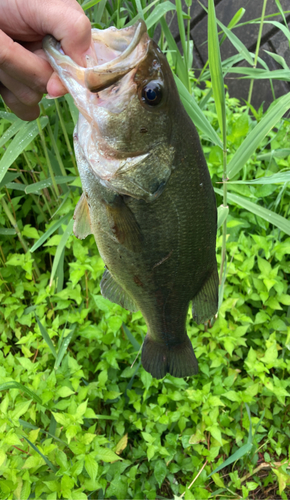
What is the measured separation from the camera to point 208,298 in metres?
1.05

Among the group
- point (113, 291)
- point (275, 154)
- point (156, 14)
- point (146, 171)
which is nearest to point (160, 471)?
point (113, 291)

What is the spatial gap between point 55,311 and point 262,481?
4.46ft

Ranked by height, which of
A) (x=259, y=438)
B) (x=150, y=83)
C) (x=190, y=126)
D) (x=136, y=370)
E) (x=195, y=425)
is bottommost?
(x=259, y=438)

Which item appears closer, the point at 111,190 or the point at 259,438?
the point at 111,190

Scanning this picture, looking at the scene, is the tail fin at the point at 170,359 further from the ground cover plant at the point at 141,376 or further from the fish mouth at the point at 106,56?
the fish mouth at the point at 106,56

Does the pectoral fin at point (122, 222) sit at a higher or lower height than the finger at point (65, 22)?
lower

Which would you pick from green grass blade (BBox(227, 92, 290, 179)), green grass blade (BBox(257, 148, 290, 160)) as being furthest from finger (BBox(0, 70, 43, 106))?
green grass blade (BBox(257, 148, 290, 160))

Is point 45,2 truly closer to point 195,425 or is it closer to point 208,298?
point 208,298

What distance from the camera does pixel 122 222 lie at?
84 cm

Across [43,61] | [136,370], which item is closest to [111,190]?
[43,61]

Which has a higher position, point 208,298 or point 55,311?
point 208,298

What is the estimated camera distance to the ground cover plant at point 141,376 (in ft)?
4.28

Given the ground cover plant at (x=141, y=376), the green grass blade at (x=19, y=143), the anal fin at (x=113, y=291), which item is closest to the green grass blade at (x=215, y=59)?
the ground cover plant at (x=141, y=376)

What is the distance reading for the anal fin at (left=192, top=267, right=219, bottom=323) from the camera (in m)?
1.03
